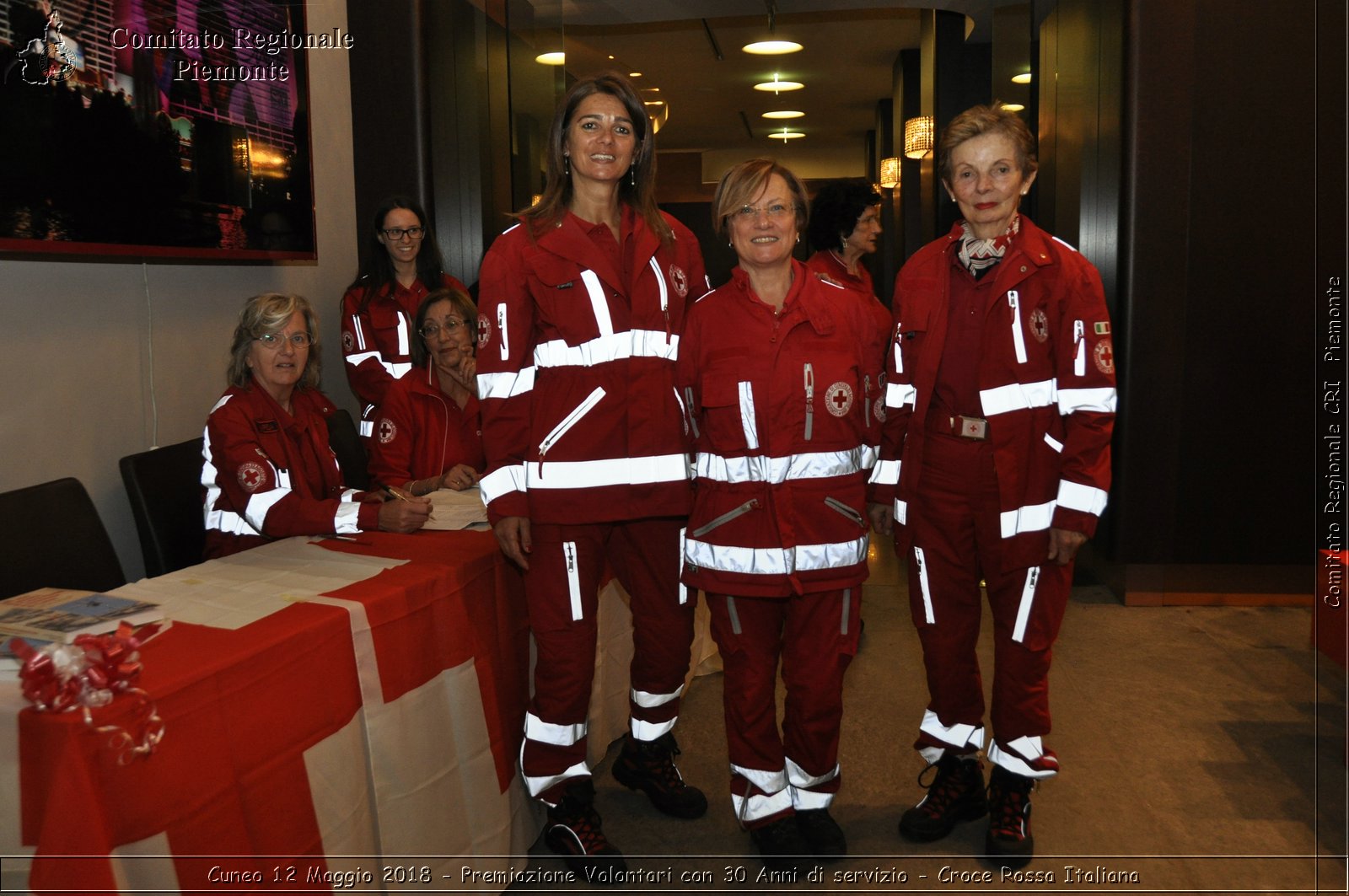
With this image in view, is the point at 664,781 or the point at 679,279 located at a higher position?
the point at 679,279

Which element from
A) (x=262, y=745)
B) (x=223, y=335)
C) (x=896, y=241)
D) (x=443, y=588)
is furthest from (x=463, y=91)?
(x=896, y=241)

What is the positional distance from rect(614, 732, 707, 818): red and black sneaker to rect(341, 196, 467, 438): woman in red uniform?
5.47ft

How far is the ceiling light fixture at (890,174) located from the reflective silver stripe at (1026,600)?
760 centimetres

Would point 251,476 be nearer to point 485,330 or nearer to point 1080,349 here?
point 485,330

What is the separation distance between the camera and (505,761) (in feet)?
7.87

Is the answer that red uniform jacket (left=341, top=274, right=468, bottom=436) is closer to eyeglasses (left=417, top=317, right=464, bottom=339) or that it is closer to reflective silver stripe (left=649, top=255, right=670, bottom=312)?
eyeglasses (left=417, top=317, right=464, bottom=339)

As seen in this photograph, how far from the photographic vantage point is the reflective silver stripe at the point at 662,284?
2414mm

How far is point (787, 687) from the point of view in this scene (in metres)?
2.44

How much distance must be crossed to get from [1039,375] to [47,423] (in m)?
2.54

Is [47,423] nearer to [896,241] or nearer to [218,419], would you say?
[218,419]

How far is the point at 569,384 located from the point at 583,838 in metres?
1.06

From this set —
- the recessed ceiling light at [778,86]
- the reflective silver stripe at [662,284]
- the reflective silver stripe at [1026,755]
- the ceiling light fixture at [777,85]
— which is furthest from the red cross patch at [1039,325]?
the recessed ceiling light at [778,86]

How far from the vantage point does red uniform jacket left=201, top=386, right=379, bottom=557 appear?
8.18ft

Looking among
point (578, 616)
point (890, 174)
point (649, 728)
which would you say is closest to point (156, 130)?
point (578, 616)
